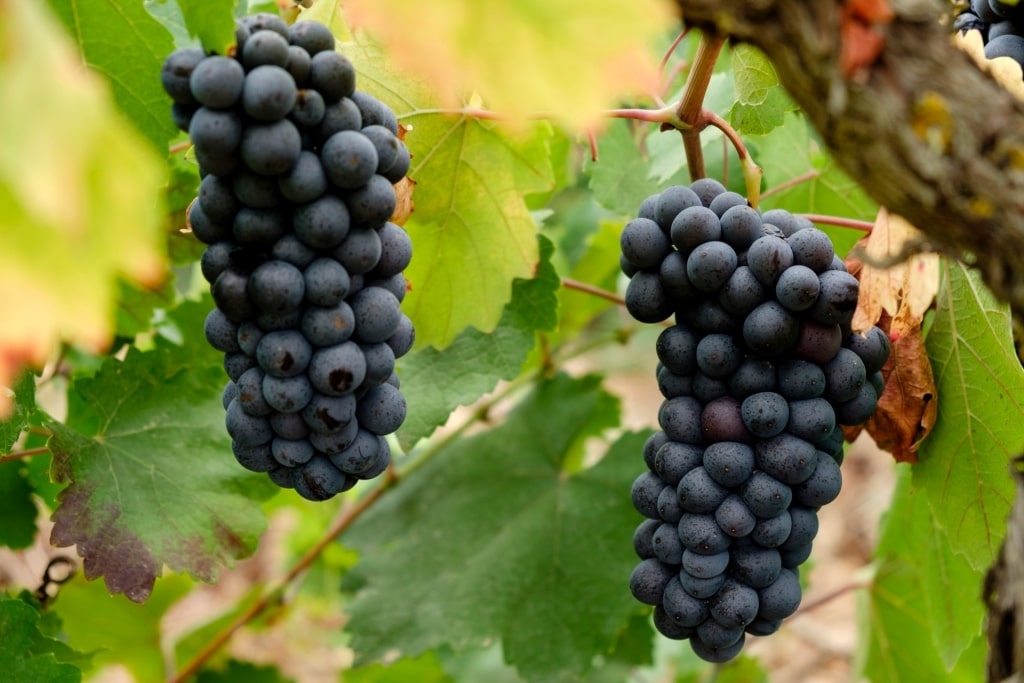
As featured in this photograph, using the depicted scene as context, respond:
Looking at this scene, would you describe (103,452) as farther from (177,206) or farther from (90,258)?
(90,258)

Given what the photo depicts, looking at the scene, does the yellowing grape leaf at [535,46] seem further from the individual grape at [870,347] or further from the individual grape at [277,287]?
the individual grape at [870,347]

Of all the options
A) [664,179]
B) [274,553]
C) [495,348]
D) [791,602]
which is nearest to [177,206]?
[495,348]

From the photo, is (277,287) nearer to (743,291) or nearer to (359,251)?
(359,251)

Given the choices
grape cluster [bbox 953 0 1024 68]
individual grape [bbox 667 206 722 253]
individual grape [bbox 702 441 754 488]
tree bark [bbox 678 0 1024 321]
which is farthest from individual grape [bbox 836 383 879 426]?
grape cluster [bbox 953 0 1024 68]

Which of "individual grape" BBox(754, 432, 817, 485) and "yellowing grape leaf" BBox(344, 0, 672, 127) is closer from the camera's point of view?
"yellowing grape leaf" BBox(344, 0, 672, 127)

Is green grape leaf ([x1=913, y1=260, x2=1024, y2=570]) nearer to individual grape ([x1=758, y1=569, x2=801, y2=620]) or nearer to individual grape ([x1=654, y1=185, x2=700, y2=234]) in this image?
individual grape ([x1=758, y1=569, x2=801, y2=620])
